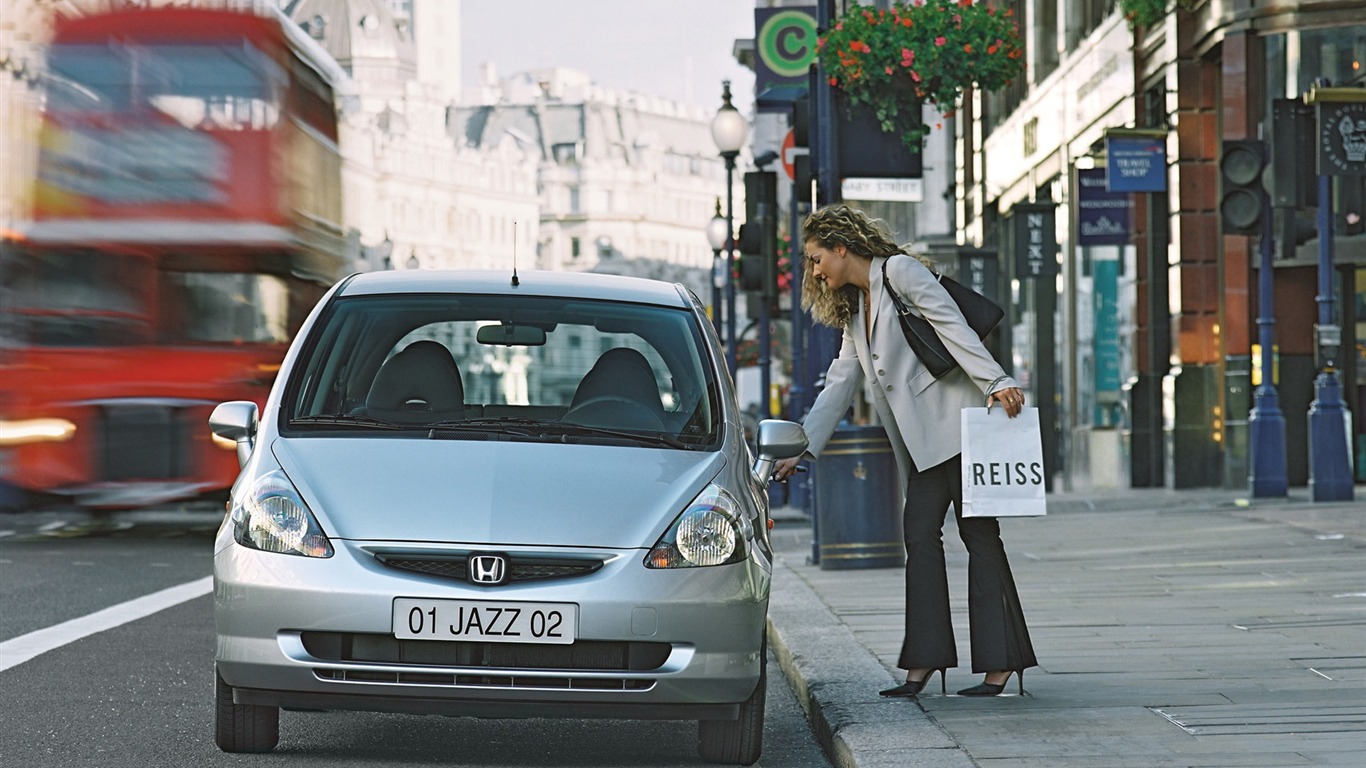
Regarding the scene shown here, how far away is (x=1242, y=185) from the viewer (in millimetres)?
18203

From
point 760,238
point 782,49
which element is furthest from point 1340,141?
point 782,49

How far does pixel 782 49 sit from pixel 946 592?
2400 cm

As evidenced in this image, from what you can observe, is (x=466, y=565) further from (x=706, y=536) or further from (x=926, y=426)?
(x=926, y=426)

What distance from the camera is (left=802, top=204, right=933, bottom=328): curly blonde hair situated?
22.9 feet

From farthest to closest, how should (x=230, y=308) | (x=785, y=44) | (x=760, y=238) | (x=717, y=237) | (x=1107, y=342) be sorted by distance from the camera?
(x=717, y=237) → (x=785, y=44) → (x=1107, y=342) → (x=760, y=238) → (x=230, y=308)

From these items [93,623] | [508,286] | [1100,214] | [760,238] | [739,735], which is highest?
[1100,214]

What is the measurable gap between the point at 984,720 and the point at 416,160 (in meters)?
128

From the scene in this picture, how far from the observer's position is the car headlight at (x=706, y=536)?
5883mm

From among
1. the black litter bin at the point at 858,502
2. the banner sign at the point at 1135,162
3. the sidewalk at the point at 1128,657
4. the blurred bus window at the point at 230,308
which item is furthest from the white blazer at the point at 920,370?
the banner sign at the point at 1135,162

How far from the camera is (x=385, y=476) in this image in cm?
599

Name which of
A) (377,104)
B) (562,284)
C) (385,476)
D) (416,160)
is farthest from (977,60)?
(377,104)

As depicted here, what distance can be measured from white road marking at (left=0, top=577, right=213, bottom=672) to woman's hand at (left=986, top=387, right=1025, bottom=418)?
4.11m

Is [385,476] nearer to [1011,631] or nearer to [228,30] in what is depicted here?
[1011,631]

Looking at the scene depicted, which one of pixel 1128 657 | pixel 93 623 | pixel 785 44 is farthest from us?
pixel 785 44
